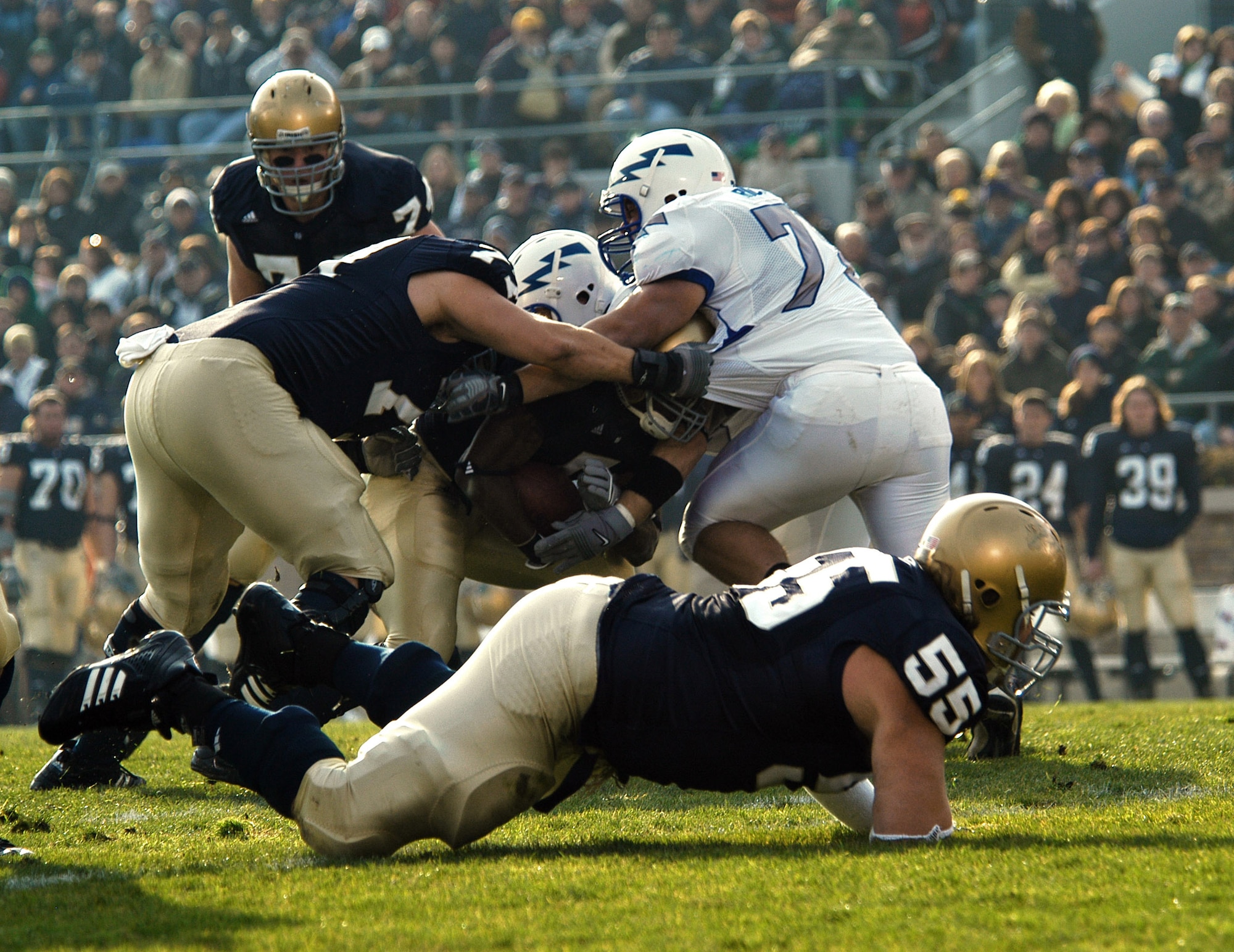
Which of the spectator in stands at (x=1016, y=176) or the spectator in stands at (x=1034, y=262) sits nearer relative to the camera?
→ the spectator in stands at (x=1034, y=262)

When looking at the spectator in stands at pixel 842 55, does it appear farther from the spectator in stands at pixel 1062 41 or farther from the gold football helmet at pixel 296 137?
the gold football helmet at pixel 296 137

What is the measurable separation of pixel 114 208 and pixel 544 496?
9729 millimetres

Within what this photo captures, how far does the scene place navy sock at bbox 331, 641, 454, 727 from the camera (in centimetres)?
321

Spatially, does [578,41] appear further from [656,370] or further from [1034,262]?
[656,370]

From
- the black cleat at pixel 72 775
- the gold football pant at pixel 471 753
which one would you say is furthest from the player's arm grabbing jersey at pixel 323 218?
the gold football pant at pixel 471 753

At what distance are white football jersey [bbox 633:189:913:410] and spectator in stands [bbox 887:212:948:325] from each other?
660cm

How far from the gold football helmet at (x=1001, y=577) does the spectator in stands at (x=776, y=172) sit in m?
8.49

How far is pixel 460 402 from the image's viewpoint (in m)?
4.02

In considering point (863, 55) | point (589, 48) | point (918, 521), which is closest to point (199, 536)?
point (918, 521)

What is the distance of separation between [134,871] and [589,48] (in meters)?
11.3

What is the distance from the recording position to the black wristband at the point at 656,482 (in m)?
4.28

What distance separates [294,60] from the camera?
42.3 feet

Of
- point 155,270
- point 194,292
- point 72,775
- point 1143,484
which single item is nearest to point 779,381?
point 72,775

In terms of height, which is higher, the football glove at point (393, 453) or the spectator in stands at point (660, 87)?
the spectator in stands at point (660, 87)
